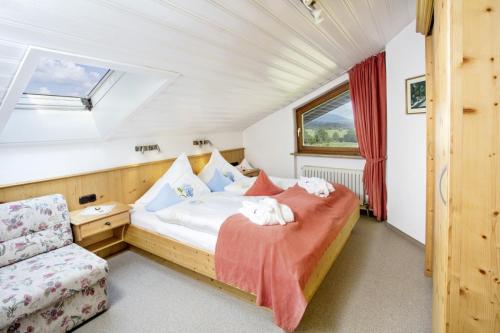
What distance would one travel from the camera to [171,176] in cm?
340

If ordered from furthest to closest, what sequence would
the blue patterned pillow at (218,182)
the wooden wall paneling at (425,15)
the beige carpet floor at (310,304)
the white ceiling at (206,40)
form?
the blue patterned pillow at (218,182) → the beige carpet floor at (310,304) → the wooden wall paneling at (425,15) → the white ceiling at (206,40)

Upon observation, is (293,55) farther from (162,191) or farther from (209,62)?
(162,191)

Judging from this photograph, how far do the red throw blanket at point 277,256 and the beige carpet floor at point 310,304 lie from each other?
0.26 m

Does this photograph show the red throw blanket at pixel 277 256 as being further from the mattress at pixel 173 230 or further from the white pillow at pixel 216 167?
the white pillow at pixel 216 167

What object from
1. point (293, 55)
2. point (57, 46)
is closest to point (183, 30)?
point (57, 46)

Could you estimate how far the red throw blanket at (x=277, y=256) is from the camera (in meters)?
1.68

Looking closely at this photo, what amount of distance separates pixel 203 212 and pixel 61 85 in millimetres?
1759

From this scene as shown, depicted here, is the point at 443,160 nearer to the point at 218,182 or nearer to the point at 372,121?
the point at 372,121

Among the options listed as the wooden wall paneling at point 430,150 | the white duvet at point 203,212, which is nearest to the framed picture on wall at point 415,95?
the wooden wall paneling at point 430,150

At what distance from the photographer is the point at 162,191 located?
9.93ft

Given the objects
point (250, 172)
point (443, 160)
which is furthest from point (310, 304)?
point (250, 172)

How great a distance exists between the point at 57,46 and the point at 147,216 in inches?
68.1

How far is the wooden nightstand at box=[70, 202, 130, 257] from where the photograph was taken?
7.91ft

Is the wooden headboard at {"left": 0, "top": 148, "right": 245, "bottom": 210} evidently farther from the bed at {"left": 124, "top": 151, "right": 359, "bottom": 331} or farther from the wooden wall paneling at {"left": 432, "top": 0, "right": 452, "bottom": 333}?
the wooden wall paneling at {"left": 432, "top": 0, "right": 452, "bottom": 333}
